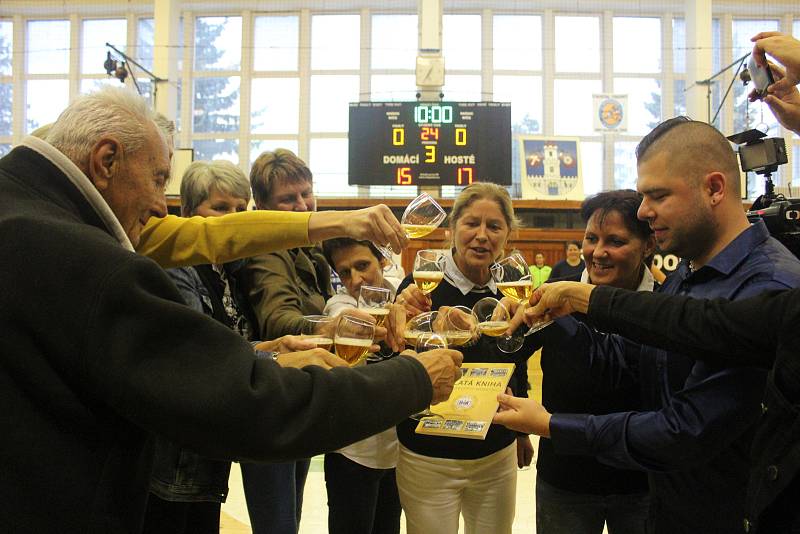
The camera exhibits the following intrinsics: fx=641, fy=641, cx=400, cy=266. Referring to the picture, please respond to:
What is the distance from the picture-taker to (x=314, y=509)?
350 centimetres

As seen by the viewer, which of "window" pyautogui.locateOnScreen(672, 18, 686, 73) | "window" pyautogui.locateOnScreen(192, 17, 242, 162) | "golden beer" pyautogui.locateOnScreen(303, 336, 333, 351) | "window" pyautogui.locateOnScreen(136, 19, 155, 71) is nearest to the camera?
"golden beer" pyautogui.locateOnScreen(303, 336, 333, 351)

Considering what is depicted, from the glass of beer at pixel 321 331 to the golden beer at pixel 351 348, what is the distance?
7 cm

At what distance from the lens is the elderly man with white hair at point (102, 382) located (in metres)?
0.97

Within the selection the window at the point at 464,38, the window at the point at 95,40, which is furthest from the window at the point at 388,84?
the window at the point at 95,40

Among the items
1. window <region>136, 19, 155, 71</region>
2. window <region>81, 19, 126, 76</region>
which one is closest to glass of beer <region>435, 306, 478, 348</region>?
window <region>136, 19, 155, 71</region>

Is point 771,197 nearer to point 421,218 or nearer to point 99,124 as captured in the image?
point 421,218

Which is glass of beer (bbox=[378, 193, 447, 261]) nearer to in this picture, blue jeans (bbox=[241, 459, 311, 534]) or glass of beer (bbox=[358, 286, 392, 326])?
glass of beer (bbox=[358, 286, 392, 326])

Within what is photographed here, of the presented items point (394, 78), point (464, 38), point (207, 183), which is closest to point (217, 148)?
point (394, 78)

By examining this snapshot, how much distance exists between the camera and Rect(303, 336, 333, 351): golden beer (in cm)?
167

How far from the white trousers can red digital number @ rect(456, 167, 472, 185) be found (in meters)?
6.33

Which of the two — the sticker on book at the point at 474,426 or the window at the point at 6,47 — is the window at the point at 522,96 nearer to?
the window at the point at 6,47

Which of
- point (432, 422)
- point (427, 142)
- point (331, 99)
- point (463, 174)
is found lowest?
point (432, 422)

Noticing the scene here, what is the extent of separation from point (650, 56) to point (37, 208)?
1339cm

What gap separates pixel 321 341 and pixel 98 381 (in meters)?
0.74
